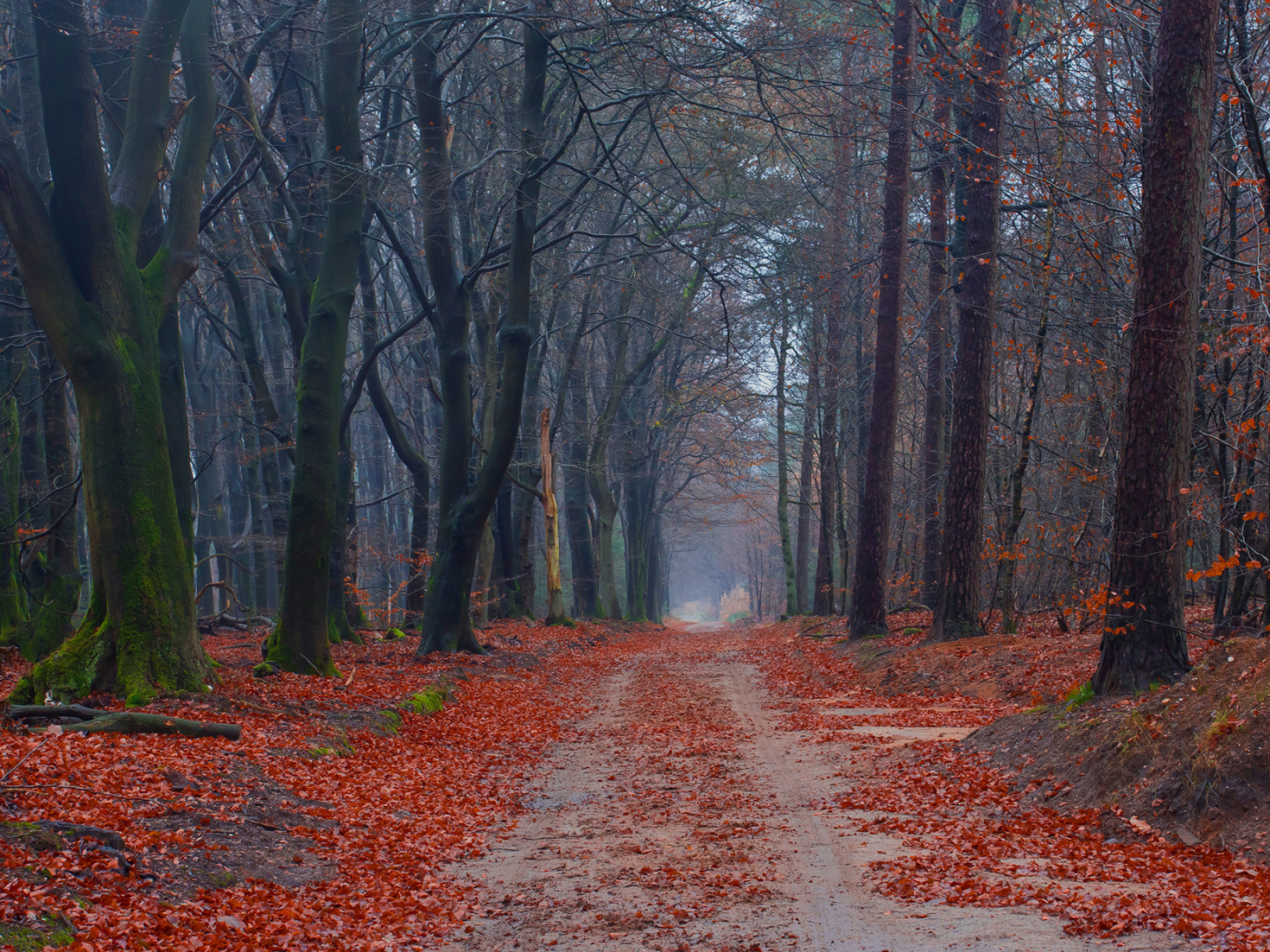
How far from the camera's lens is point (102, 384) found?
8.41m

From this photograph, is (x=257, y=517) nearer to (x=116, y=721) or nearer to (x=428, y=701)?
(x=428, y=701)

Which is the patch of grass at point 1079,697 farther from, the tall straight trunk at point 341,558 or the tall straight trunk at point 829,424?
the tall straight trunk at point 829,424

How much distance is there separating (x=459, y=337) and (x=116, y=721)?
958 cm

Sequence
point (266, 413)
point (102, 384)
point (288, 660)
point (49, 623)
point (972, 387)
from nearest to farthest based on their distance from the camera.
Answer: point (102, 384), point (288, 660), point (49, 623), point (972, 387), point (266, 413)

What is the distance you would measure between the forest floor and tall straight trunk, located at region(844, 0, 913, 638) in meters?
7.00

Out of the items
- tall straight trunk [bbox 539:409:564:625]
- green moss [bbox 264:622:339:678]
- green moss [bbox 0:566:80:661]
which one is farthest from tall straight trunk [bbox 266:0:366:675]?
tall straight trunk [bbox 539:409:564:625]

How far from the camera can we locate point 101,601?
8.62m

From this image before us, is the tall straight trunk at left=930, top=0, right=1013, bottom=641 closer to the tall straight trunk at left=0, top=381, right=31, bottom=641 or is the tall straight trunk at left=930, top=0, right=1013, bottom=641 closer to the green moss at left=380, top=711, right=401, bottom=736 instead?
the green moss at left=380, top=711, right=401, bottom=736

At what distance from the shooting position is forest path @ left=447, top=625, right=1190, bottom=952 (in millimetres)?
4547

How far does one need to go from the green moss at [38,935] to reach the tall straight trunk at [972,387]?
40.5ft

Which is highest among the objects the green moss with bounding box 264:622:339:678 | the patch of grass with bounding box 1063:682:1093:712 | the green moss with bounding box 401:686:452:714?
the patch of grass with bounding box 1063:682:1093:712

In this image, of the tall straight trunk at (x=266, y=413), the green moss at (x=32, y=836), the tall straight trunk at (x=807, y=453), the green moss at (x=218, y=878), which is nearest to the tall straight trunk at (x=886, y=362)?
the tall straight trunk at (x=807, y=453)

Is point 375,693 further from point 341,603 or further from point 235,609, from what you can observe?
point 235,609

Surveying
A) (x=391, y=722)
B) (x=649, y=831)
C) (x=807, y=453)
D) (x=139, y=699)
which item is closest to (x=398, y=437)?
(x=391, y=722)
